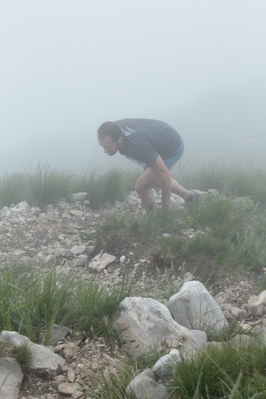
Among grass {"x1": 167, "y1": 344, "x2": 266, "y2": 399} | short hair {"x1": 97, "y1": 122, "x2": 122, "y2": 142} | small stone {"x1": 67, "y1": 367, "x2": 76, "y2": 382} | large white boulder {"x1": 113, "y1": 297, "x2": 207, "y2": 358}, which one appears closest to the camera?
grass {"x1": 167, "y1": 344, "x2": 266, "y2": 399}

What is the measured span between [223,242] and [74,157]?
1554 inches

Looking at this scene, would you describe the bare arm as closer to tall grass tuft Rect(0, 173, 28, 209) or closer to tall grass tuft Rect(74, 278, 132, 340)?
tall grass tuft Rect(0, 173, 28, 209)

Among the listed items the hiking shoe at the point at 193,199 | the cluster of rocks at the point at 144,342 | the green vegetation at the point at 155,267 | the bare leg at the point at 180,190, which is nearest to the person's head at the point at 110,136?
the green vegetation at the point at 155,267

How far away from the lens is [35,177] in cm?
723

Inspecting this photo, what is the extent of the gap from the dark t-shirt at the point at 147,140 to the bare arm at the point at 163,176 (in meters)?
0.09

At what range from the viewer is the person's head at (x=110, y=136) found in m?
6.30

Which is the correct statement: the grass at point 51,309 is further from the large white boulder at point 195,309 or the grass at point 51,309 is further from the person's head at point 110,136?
the person's head at point 110,136

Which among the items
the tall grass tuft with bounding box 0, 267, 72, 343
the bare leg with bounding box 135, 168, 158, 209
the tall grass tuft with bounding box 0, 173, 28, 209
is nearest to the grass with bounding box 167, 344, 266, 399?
the tall grass tuft with bounding box 0, 267, 72, 343

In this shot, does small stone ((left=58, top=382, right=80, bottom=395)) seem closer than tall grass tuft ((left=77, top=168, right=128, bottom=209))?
Yes

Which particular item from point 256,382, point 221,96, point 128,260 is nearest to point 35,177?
point 128,260

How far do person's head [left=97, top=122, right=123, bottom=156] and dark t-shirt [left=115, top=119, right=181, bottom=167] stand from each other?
13 cm

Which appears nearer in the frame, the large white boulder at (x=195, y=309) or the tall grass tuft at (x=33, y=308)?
the tall grass tuft at (x=33, y=308)

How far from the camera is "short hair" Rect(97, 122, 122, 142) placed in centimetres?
630

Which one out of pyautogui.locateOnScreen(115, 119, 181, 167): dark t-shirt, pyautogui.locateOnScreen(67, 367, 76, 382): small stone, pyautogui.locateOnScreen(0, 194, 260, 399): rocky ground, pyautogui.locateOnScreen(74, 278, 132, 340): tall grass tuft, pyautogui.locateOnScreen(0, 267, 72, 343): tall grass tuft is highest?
pyautogui.locateOnScreen(115, 119, 181, 167): dark t-shirt
